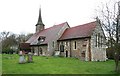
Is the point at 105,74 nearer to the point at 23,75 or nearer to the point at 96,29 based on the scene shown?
the point at 23,75

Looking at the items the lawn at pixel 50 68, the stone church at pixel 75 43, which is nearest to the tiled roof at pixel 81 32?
the stone church at pixel 75 43

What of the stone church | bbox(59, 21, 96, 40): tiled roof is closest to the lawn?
the stone church

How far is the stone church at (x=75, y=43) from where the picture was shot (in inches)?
1487

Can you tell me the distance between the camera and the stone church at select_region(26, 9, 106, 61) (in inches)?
1487

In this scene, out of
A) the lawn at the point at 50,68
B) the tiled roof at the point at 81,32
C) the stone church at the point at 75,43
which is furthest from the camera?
the tiled roof at the point at 81,32

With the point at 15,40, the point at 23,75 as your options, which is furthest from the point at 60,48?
the point at 15,40

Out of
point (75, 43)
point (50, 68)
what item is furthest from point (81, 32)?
point (50, 68)

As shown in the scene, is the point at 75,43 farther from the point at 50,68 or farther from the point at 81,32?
the point at 50,68

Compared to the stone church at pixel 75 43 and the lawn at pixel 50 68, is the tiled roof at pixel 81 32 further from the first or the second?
the lawn at pixel 50 68

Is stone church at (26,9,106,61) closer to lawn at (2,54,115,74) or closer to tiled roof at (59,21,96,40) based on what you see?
tiled roof at (59,21,96,40)

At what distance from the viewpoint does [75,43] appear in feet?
138

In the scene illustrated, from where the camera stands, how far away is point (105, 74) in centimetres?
1955

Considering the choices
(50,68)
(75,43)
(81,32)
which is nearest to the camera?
(50,68)

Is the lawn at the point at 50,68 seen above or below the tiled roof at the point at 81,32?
below
